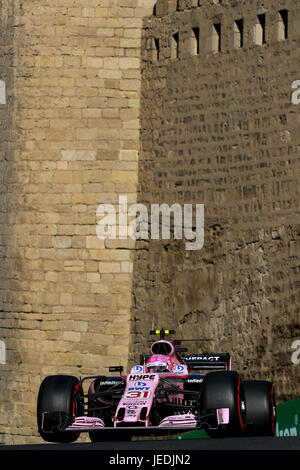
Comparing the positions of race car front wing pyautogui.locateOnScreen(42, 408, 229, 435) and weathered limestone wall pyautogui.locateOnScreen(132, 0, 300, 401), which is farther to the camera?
weathered limestone wall pyautogui.locateOnScreen(132, 0, 300, 401)

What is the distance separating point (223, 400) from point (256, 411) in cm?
42

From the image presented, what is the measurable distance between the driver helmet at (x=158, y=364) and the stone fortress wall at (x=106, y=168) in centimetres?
535

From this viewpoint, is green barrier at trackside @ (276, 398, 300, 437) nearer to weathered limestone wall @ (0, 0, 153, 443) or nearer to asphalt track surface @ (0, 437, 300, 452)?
asphalt track surface @ (0, 437, 300, 452)

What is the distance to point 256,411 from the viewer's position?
11.1 metres

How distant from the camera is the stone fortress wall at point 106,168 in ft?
59.3

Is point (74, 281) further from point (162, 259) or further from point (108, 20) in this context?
point (108, 20)

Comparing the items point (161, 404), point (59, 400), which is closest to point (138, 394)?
point (161, 404)

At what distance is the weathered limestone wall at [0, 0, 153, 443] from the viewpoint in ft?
64.4

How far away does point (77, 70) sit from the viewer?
20.0 metres

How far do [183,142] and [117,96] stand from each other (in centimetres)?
165

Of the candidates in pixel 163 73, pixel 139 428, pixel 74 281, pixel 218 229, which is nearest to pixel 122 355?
pixel 74 281

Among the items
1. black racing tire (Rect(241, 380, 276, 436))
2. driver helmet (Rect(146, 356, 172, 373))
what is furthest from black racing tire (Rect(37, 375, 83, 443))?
black racing tire (Rect(241, 380, 276, 436))

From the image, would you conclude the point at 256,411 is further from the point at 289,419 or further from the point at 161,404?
the point at 289,419

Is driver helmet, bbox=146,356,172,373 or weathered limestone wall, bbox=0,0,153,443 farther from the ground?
weathered limestone wall, bbox=0,0,153,443
